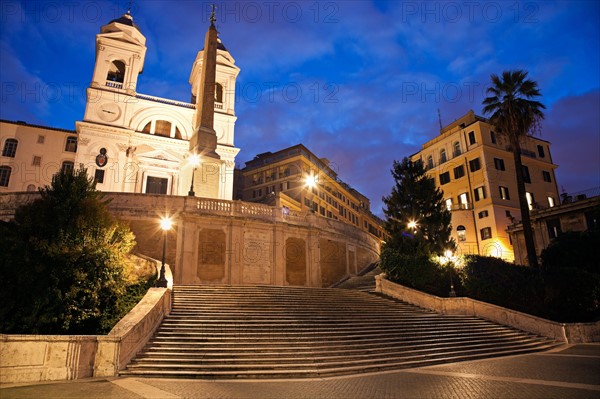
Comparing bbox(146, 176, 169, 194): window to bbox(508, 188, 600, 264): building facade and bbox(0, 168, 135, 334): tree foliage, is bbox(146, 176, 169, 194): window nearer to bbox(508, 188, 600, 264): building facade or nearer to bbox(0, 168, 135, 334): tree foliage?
bbox(0, 168, 135, 334): tree foliage

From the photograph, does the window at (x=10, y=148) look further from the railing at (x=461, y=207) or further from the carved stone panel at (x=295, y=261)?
the railing at (x=461, y=207)

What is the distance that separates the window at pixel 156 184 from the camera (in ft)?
119

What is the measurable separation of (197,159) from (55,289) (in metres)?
16.0

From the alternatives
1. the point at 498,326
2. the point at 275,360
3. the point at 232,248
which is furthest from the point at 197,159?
the point at 498,326

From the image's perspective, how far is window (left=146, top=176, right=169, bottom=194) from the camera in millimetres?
36250

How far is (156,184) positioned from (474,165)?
3481 cm

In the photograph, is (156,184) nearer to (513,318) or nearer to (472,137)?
(513,318)

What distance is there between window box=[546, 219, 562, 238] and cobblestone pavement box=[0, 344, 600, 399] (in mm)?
26128

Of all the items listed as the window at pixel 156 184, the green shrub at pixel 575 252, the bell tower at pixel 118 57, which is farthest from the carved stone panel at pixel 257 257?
the bell tower at pixel 118 57

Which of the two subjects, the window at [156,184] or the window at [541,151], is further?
the window at [541,151]

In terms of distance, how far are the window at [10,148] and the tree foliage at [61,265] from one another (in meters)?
35.8

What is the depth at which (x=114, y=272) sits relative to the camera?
12344 millimetres

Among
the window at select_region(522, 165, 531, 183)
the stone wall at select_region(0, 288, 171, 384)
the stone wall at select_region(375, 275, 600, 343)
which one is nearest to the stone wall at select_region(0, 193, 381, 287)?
the stone wall at select_region(375, 275, 600, 343)

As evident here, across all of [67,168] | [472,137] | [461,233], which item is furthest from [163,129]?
[472,137]
